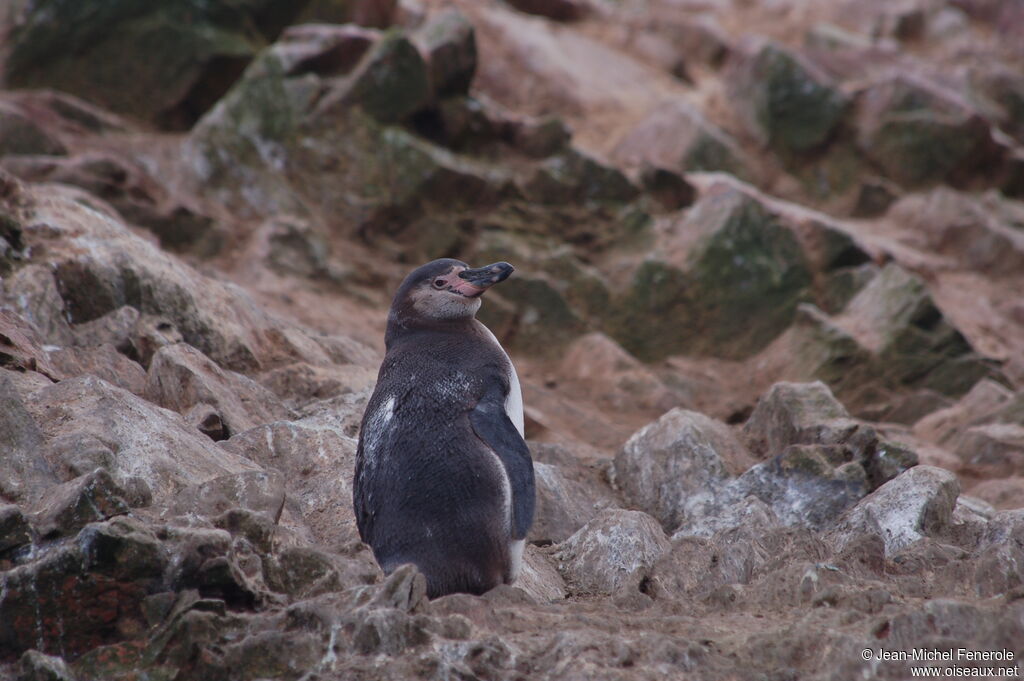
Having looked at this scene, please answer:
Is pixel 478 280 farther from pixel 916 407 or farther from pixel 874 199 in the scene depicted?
pixel 874 199

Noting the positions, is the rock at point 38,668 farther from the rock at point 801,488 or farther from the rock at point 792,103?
the rock at point 792,103

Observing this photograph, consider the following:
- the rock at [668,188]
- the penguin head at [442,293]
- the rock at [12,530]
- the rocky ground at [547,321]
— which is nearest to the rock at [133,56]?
the rocky ground at [547,321]

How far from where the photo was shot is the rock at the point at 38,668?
4.22 m

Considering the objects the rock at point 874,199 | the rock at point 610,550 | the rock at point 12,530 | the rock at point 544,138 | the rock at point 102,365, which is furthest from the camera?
the rock at point 874,199

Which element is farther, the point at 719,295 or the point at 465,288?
the point at 719,295

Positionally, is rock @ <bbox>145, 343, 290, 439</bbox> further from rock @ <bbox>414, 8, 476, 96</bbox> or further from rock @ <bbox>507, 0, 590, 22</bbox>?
rock @ <bbox>507, 0, 590, 22</bbox>

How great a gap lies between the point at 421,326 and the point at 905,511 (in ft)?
9.36

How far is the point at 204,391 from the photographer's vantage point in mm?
7113

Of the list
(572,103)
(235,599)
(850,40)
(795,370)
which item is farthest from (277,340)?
(850,40)

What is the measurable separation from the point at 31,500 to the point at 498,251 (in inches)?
319

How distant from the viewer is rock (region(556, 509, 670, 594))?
6.24 metres

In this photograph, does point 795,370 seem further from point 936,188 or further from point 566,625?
point 566,625

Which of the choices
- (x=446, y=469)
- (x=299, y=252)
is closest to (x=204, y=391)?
(x=446, y=469)

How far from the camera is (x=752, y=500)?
22.4ft
